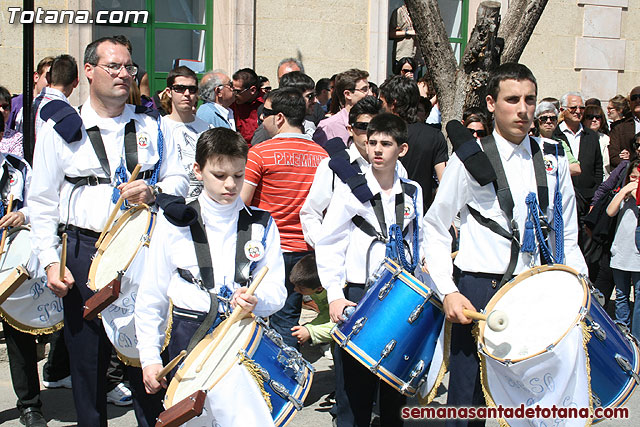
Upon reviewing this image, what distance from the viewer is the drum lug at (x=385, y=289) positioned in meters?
4.17

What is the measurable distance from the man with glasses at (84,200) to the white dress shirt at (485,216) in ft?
5.10

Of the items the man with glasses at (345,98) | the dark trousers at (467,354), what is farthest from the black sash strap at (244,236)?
the man with glasses at (345,98)

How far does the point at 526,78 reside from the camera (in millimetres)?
4023

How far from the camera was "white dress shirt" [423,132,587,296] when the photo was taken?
13.1 ft

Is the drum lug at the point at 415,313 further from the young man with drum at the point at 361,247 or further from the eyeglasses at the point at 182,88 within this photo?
the eyeglasses at the point at 182,88

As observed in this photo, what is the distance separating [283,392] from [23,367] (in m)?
2.56

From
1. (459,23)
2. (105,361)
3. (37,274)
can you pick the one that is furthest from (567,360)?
(459,23)

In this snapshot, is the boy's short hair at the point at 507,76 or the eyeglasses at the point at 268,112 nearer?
the boy's short hair at the point at 507,76

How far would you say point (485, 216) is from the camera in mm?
4031

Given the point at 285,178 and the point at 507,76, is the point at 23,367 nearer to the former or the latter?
the point at 285,178

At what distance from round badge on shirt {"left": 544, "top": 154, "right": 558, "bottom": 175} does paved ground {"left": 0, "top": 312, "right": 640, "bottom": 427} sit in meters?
1.80

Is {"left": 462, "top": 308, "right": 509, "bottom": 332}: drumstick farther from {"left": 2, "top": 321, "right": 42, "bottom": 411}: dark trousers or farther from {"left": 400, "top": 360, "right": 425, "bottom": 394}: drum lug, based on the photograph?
{"left": 2, "top": 321, "right": 42, "bottom": 411}: dark trousers

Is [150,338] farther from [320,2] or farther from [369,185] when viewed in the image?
[320,2]

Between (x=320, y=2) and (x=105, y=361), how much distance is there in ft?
24.8
